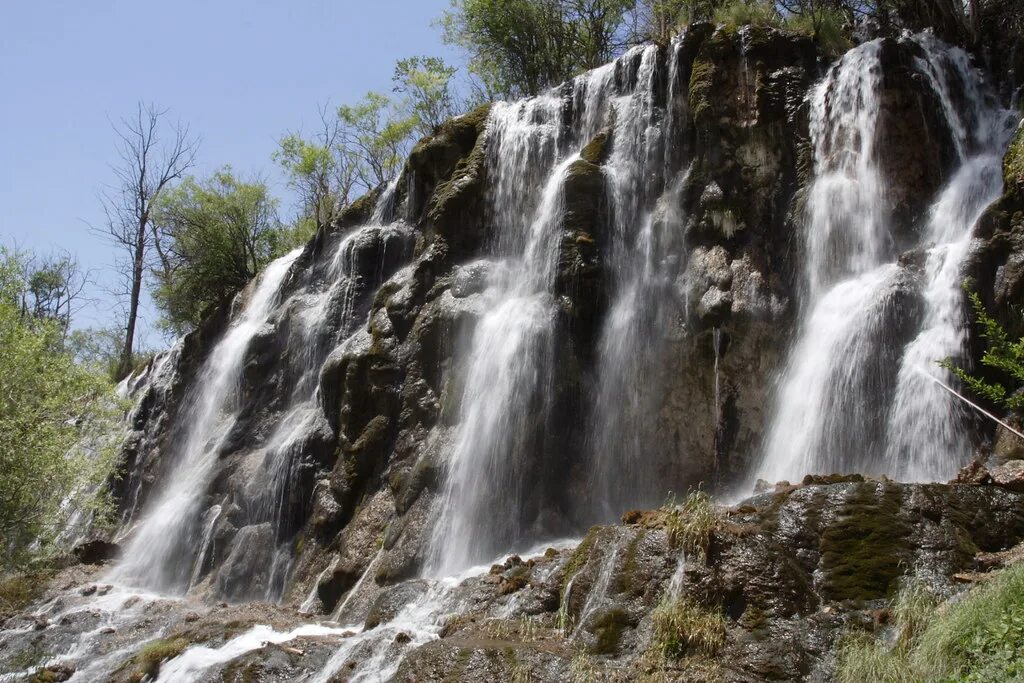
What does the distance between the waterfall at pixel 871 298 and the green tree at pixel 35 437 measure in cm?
1363

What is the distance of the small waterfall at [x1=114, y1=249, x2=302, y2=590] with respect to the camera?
20.4m

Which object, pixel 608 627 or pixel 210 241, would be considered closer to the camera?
pixel 608 627

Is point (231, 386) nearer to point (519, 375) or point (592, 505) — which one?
point (519, 375)

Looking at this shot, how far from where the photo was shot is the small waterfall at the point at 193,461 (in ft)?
67.1

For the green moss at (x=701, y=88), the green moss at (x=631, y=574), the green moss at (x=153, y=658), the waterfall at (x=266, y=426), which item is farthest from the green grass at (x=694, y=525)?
the green moss at (x=701, y=88)

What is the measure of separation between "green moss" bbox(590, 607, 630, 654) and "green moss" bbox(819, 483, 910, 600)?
205 cm

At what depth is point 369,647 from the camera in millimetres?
10570

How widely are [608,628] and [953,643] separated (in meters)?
3.28

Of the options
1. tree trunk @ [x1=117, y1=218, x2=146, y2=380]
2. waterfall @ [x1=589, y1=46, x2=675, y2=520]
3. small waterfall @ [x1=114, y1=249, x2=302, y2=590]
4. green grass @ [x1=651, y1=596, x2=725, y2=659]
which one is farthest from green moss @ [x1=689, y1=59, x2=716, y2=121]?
tree trunk @ [x1=117, y1=218, x2=146, y2=380]

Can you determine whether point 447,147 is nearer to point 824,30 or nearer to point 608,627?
point 824,30

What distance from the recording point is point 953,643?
6992 mm

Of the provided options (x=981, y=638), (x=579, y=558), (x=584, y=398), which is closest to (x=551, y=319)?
(x=584, y=398)

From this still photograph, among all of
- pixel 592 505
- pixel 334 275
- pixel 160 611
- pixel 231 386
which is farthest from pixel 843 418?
pixel 231 386

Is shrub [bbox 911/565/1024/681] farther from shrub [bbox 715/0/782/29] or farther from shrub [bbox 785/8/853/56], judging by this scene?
shrub [bbox 715/0/782/29]
